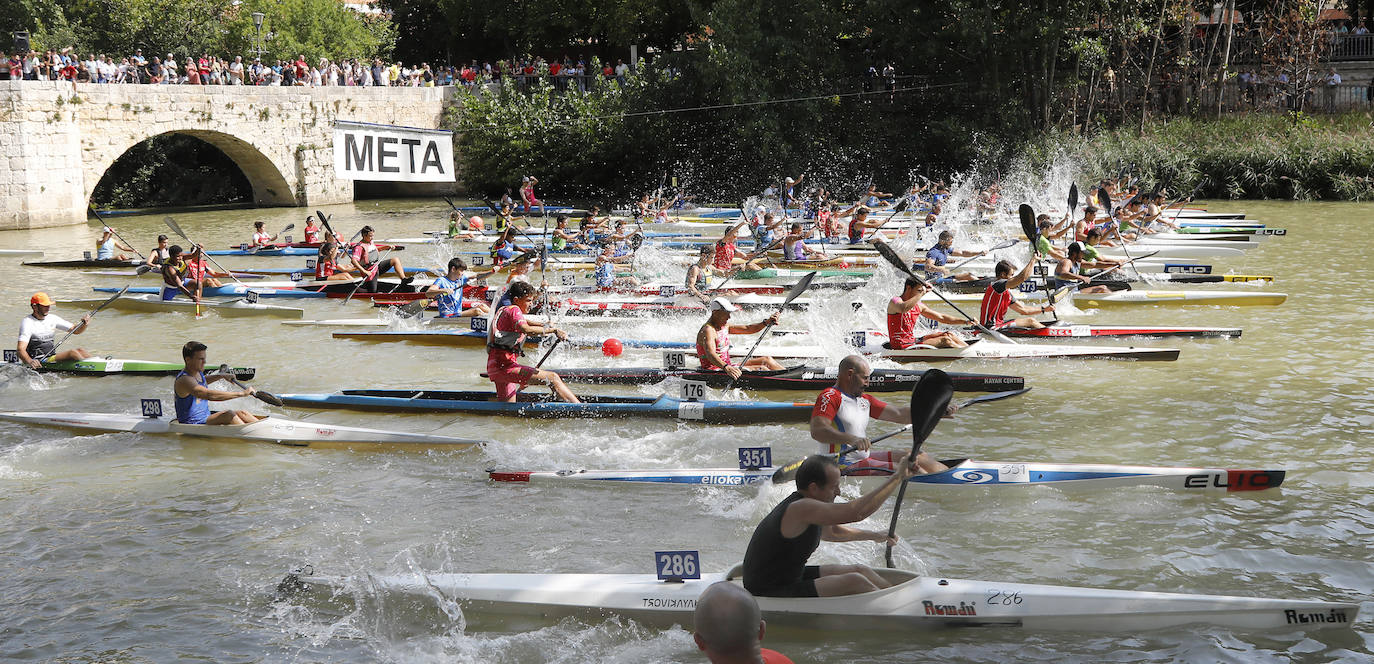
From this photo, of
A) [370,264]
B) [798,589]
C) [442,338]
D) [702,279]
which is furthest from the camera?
[370,264]

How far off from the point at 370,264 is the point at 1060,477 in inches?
487

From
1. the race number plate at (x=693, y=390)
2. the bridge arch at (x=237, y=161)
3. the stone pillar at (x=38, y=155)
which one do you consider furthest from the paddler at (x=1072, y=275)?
the stone pillar at (x=38, y=155)

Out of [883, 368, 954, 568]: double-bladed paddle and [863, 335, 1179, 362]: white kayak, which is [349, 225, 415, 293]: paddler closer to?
[863, 335, 1179, 362]: white kayak

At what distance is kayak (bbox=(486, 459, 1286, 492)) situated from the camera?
295 inches

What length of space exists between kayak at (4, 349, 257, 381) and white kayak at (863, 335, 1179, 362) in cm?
699

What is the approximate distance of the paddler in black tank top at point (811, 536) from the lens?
5070mm

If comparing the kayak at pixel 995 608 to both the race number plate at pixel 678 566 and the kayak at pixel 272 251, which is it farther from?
the kayak at pixel 272 251

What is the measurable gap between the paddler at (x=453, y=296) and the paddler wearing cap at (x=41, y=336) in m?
4.12

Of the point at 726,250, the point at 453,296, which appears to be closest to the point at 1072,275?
the point at 726,250

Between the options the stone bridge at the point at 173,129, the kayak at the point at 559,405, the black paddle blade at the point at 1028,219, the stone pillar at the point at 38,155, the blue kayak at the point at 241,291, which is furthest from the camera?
the stone bridge at the point at 173,129

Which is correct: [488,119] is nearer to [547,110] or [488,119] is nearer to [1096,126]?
[547,110]

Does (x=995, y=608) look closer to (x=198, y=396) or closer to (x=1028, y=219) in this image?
(x=198, y=396)

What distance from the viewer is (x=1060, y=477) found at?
25.0 ft

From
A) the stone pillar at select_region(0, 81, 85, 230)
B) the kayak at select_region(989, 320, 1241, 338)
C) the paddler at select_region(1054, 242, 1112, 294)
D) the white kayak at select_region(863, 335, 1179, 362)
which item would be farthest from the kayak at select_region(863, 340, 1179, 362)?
the stone pillar at select_region(0, 81, 85, 230)
